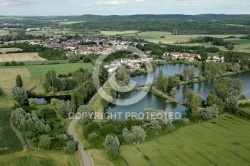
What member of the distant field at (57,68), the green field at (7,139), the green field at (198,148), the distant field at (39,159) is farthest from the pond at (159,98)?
the distant field at (57,68)

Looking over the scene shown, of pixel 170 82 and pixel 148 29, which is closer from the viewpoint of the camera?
pixel 170 82

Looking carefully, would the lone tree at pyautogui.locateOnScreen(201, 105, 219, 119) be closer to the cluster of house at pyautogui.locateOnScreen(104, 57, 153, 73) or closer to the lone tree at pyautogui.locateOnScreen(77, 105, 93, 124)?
the lone tree at pyautogui.locateOnScreen(77, 105, 93, 124)

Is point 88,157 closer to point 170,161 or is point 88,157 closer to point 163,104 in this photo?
point 170,161

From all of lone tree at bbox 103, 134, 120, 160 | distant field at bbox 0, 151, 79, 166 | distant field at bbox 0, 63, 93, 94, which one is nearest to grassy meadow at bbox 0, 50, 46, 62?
distant field at bbox 0, 63, 93, 94

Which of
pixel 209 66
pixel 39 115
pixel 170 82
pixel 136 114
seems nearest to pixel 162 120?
pixel 136 114

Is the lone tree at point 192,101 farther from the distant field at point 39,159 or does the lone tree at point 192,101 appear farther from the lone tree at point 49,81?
the lone tree at point 49,81

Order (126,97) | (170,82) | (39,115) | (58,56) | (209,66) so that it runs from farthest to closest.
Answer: (58,56), (209,66), (170,82), (126,97), (39,115)

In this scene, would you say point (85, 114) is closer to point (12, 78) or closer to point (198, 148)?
point (198, 148)
